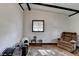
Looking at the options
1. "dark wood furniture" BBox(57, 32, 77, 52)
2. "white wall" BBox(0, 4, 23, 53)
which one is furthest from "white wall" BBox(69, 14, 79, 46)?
"white wall" BBox(0, 4, 23, 53)

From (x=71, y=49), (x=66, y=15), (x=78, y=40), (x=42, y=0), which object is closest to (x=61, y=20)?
(x=66, y=15)

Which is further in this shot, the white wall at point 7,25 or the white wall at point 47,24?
the white wall at point 47,24

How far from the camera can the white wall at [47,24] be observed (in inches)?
330

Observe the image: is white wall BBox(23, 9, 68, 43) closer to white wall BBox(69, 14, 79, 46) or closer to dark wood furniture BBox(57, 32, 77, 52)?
white wall BBox(69, 14, 79, 46)

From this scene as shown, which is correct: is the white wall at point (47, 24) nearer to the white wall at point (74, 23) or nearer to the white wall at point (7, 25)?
the white wall at point (74, 23)

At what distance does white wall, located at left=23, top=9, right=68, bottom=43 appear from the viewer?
8.39 metres

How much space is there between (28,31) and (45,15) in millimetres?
1738

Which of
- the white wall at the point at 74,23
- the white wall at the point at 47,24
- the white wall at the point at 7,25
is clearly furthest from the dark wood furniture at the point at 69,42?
the white wall at the point at 7,25

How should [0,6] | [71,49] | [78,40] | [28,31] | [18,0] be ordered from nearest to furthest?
[18,0]
[0,6]
[71,49]
[78,40]
[28,31]

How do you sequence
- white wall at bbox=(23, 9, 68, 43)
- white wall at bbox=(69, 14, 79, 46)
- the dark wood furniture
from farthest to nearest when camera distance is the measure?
white wall at bbox=(23, 9, 68, 43), white wall at bbox=(69, 14, 79, 46), the dark wood furniture

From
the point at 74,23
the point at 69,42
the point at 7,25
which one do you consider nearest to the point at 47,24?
the point at 74,23

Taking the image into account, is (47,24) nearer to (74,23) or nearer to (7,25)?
(74,23)

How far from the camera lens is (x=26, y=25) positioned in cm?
844

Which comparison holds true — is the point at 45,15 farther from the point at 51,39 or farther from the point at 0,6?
the point at 0,6
